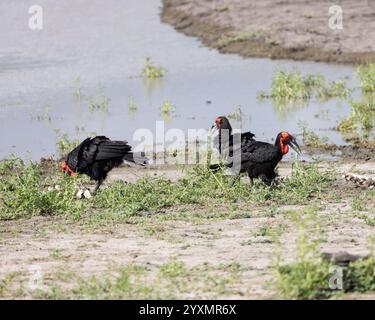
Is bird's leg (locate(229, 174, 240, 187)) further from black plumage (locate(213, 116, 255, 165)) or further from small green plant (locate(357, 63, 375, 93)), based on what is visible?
small green plant (locate(357, 63, 375, 93))

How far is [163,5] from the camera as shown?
106 ft

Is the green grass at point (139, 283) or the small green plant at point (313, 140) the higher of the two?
the small green plant at point (313, 140)

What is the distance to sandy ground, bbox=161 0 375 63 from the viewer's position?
81.4ft

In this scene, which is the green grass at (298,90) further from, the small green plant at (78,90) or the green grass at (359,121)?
the small green plant at (78,90)

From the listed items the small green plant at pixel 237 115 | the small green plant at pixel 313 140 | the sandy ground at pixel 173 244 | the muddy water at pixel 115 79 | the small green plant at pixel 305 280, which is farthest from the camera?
the small green plant at pixel 237 115

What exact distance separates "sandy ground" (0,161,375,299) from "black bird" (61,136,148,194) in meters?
1.61

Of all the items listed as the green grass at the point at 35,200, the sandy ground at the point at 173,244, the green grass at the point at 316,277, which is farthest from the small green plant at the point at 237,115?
the green grass at the point at 316,277

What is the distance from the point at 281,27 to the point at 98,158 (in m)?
14.7

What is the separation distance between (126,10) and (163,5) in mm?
1261

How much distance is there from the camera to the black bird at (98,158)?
41.0ft

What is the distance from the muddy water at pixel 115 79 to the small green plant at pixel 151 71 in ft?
0.54

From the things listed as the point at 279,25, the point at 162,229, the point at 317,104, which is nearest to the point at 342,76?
the point at 317,104

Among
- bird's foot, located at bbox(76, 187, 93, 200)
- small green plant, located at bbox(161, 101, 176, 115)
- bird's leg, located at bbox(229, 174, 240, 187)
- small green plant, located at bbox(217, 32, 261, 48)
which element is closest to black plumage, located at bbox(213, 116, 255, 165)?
bird's leg, located at bbox(229, 174, 240, 187)
